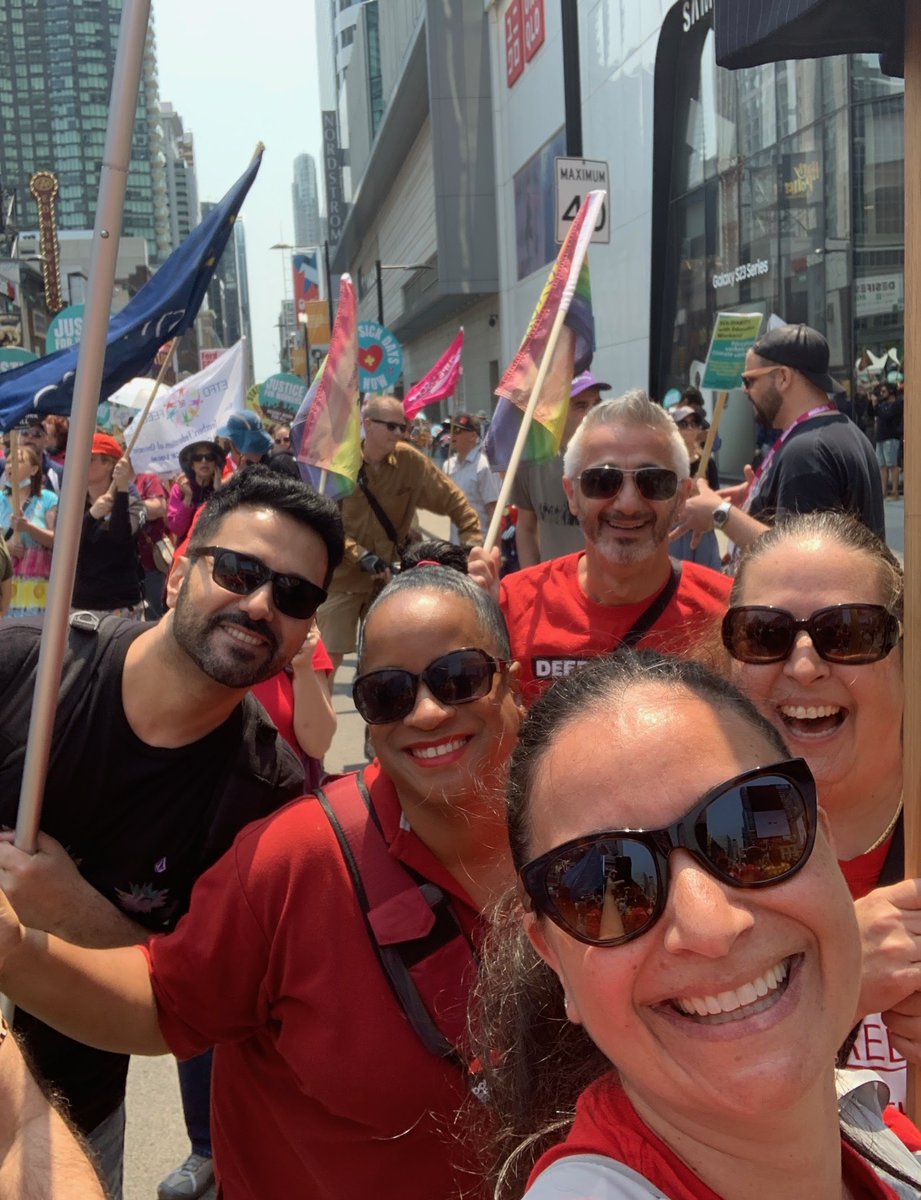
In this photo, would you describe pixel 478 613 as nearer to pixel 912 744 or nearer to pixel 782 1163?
pixel 912 744

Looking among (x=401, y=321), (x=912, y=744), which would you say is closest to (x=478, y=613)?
(x=912, y=744)

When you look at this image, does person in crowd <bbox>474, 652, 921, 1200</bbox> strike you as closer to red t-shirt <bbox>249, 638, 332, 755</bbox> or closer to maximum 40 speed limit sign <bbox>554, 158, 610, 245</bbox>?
red t-shirt <bbox>249, 638, 332, 755</bbox>

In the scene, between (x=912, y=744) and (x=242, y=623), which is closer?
(x=912, y=744)

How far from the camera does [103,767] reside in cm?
241

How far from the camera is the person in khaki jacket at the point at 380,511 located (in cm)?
701

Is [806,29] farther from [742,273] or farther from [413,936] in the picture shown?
[742,273]

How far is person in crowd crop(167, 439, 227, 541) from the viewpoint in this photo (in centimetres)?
895

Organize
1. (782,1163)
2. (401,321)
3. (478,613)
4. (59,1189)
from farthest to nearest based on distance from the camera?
(401,321) < (478,613) < (59,1189) < (782,1163)

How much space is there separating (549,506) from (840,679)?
3.84 meters

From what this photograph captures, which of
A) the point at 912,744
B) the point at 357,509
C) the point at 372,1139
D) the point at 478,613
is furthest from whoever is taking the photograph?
the point at 357,509

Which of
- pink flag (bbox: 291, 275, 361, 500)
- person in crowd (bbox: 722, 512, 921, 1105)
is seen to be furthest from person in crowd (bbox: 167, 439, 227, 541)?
person in crowd (bbox: 722, 512, 921, 1105)

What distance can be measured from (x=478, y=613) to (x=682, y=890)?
3.94 feet

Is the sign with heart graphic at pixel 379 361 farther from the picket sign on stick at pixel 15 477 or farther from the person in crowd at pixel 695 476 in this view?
the picket sign on stick at pixel 15 477

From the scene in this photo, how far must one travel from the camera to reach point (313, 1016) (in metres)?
1.90
